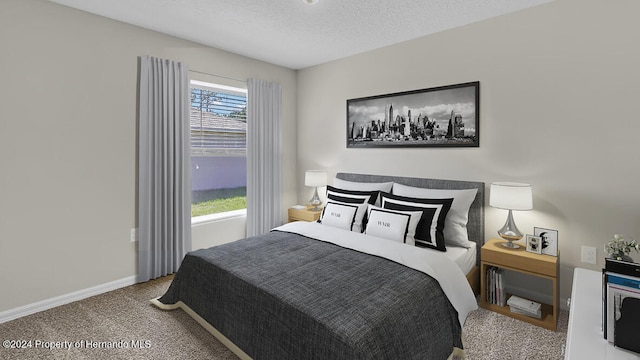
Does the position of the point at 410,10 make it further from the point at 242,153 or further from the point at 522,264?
the point at 242,153

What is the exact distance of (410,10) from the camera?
2650 millimetres

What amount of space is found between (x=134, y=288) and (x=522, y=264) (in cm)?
351

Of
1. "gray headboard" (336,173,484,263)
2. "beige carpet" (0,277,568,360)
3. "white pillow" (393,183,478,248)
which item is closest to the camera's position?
"beige carpet" (0,277,568,360)

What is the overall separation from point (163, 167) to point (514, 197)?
3.34 metres

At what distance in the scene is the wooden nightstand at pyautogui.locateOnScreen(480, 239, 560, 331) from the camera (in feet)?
7.54

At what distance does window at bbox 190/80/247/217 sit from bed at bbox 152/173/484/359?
1.48 m

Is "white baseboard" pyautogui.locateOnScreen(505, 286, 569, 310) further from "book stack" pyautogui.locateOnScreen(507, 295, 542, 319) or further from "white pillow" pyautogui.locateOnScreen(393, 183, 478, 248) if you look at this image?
"white pillow" pyautogui.locateOnScreen(393, 183, 478, 248)

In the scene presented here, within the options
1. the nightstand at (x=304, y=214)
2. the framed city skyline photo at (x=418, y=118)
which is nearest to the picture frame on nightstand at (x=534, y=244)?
the framed city skyline photo at (x=418, y=118)

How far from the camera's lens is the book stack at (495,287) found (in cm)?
256

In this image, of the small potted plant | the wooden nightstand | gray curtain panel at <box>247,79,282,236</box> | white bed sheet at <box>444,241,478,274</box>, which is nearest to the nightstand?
gray curtain panel at <box>247,79,282,236</box>

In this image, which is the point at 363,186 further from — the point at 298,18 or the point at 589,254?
the point at 589,254

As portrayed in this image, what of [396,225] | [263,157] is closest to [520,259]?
[396,225]

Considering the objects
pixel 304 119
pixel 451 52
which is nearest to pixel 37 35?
pixel 304 119

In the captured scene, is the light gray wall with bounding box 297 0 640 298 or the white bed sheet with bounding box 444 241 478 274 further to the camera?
the white bed sheet with bounding box 444 241 478 274
